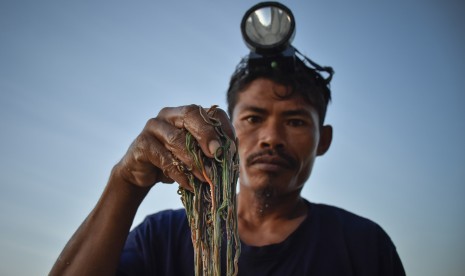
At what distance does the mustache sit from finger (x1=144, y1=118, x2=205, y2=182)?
1.41 metres

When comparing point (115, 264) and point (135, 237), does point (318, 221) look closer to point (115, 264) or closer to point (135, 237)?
point (135, 237)

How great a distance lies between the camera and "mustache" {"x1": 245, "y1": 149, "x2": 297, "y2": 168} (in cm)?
306

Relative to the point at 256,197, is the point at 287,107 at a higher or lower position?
higher

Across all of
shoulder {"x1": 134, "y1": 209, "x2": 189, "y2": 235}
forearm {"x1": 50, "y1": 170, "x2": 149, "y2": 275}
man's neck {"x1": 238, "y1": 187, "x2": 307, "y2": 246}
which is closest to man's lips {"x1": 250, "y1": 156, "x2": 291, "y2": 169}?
man's neck {"x1": 238, "y1": 187, "x2": 307, "y2": 246}

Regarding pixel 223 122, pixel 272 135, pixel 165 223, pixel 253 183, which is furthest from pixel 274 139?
pixel 223 122

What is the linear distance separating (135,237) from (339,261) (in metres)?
1.48

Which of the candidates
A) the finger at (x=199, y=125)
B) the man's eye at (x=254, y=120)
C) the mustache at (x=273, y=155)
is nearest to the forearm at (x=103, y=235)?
the finger at (x=199, y=125)

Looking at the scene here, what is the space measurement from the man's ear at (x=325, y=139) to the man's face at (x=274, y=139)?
482 mm

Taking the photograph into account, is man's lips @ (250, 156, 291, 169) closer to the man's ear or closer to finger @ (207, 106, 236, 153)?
the man's ear

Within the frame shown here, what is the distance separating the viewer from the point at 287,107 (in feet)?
10.3

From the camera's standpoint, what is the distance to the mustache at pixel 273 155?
3.06 metres

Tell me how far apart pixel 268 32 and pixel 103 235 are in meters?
1.98

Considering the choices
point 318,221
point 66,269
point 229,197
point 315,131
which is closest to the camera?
point 229,197

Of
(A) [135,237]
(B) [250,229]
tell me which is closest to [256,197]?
(B) [250,229]
